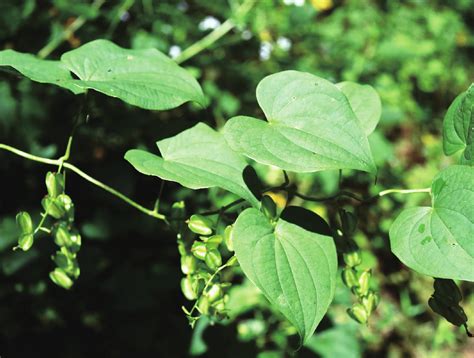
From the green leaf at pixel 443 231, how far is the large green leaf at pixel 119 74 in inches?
15.2

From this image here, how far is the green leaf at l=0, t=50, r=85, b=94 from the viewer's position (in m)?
0.75

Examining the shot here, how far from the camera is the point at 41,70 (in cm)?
79

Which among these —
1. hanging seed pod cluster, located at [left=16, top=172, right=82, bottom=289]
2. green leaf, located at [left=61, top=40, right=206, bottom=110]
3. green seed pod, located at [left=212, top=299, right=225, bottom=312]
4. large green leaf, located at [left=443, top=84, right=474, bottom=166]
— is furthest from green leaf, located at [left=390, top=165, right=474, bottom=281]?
hanging seed pod cluster, located at [left=16, top=172, right=82, bottom=289]

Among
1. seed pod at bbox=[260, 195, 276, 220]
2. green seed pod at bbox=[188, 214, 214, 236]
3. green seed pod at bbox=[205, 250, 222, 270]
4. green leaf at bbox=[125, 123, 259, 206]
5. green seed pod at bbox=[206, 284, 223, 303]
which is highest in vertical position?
green leaf at bbox=[125, 123, 259, 206]

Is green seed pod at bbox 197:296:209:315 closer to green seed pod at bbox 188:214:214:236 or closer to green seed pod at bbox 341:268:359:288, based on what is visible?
green seed pod at bbox 188:214:214:236

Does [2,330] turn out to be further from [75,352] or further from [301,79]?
[301,79]

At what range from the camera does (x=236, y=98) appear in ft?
6.06

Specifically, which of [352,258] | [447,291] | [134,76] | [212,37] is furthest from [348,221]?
[212,37]

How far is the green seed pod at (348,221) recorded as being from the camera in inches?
32.4

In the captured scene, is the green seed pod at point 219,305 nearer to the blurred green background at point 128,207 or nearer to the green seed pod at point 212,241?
the green seed pod at point 212,241

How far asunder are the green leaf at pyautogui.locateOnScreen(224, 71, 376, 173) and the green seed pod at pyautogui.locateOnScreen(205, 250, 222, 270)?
174 mm

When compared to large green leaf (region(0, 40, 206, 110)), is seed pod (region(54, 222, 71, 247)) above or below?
below

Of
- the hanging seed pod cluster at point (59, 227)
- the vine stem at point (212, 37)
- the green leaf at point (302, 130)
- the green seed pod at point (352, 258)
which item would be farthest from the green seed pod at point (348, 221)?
the vine stem at point (212, 37)

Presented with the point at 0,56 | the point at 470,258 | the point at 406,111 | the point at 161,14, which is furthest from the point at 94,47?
the point at 406,111
